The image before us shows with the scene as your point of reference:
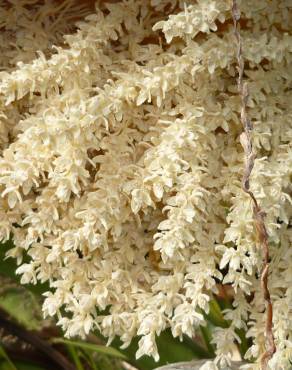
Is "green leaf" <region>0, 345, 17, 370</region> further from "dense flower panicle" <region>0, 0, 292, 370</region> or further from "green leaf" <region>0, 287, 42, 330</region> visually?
"dense flower panicle" <region>0, 0, 292, 370</region>

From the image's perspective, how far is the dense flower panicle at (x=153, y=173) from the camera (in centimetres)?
65

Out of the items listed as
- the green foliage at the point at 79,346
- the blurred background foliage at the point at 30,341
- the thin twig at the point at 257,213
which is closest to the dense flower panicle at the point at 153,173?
the thin twig at the point at 257,213

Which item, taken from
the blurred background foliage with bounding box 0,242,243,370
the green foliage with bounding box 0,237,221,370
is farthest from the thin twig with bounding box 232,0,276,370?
the blurred background foliage with bounding box 0,242,243,370

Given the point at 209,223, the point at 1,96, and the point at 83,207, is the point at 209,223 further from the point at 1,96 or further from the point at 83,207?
the point at 1,96

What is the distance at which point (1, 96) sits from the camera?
719mm

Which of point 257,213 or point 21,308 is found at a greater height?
point 257,213

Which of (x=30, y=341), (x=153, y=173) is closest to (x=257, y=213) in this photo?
(x=153, y=173)

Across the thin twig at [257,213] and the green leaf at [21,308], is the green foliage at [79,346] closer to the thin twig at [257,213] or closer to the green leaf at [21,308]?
the green leaf at [21,308]

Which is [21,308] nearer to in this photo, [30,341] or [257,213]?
[30,341]

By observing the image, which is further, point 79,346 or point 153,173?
point 79,346

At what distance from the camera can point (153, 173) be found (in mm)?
659

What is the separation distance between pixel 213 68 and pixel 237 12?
6cm

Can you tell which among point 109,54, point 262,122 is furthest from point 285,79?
point 109,54

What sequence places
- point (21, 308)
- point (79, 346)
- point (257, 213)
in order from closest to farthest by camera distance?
point (257, 213) → point (79, 346) → point (21, 308)
